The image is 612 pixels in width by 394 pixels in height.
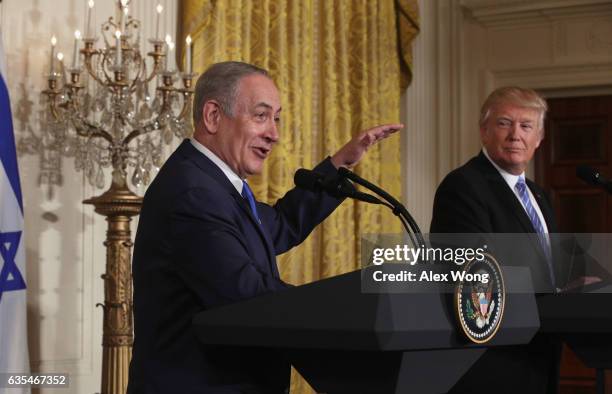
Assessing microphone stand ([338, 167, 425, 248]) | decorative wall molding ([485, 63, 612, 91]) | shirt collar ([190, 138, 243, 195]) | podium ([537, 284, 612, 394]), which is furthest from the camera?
decorative wall molding ([485, 63, 612, 91])

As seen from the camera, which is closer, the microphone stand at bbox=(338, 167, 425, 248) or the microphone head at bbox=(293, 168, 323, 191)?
the microphone stand at bbox=(338, 167, 425, 248)

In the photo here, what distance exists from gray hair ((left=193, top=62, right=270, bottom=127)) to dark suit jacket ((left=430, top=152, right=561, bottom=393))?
3.19 feet

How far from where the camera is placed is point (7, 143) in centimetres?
371

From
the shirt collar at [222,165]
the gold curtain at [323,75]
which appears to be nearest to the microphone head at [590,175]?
the shirt collar at [222,165]

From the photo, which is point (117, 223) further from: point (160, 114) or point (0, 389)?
point (0, 389)

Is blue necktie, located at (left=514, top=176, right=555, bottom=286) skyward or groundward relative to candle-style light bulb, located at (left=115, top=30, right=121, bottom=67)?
groundward

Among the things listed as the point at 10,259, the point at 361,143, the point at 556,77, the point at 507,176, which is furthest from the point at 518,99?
the point at 556,77

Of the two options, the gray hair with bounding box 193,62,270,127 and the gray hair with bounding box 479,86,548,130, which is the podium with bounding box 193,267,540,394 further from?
the gray hair with bounding box 479,86,548,130

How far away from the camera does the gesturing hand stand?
8.65ft

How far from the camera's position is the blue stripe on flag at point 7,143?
370 centimetres

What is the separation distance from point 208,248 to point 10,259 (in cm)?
196

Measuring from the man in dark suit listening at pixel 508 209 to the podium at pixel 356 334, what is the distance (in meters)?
0.93

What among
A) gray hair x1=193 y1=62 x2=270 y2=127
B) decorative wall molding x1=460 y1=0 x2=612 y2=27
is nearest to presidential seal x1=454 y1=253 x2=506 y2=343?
gray hair x1=193 y1=62 x2=270 y2=127

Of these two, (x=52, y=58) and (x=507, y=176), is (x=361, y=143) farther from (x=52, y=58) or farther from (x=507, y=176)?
(x=52, y=58)
